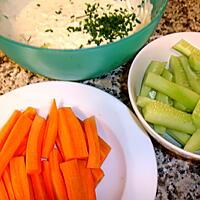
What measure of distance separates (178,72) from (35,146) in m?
0.43

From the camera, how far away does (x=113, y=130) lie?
1.08 meters

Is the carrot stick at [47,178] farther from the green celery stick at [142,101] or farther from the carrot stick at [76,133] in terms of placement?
the green celery stick at [142,101]

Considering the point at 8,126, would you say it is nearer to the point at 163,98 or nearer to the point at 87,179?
the point at 87,179

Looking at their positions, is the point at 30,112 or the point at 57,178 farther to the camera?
the point at 30,112

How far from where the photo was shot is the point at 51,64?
1050mm

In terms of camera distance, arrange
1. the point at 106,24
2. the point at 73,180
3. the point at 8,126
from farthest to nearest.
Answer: the point at 106,24, the point at 8,126, the point at 73,180

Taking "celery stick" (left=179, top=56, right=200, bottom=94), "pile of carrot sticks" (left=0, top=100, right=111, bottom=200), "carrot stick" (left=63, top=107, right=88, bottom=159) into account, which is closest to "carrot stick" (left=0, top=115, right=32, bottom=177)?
"pile of carrot sticks" (left=0, top=100, right=111, bottom=200)

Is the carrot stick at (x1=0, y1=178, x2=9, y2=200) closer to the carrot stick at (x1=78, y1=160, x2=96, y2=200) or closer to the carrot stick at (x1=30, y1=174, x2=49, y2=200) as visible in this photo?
the carrot stick at (x1=30, y1=174, x2=49, y2=200)

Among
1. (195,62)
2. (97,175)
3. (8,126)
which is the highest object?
(195,62)

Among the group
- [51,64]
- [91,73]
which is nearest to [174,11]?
[91,73]

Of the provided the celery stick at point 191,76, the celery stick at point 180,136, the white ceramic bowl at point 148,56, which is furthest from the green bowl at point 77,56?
the celery stick at point 180,136

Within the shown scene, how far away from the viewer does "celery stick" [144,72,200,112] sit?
3.40 ft

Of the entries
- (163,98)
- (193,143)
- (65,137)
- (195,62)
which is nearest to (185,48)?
(195,62)

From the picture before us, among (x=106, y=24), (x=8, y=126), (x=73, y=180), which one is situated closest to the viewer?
(x=73, y=180)
